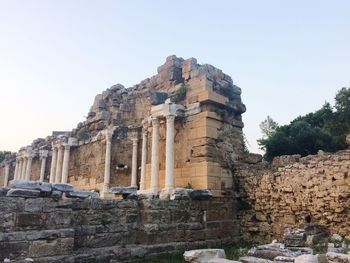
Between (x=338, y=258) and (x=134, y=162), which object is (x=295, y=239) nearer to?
(x=338, y=258)

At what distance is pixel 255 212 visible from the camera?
32.5 feet

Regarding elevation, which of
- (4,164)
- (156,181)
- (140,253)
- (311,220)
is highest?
(4,164)

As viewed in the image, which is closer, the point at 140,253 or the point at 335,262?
the point at 335,262

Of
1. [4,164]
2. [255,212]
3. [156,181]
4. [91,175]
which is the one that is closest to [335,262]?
[255,212]

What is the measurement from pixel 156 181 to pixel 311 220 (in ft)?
15.6

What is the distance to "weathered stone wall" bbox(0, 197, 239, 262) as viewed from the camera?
18.8 ft

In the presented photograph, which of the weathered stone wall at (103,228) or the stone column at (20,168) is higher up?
the stone column at (20,168)

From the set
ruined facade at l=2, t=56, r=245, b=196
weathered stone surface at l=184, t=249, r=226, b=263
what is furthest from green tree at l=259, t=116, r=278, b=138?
weathered stone surface at l=184, t=249, r=226, b=263

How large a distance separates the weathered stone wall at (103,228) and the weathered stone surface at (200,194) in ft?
0.44

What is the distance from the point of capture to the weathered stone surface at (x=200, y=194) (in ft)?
29.3

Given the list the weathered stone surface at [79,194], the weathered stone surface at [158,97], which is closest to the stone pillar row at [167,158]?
the weathered stone surface at [158,97]

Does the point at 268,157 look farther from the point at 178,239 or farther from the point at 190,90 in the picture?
the point at 178,239

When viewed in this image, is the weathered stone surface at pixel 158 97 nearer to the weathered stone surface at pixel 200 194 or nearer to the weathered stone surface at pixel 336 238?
the weathered stone surface at pixel 200 194

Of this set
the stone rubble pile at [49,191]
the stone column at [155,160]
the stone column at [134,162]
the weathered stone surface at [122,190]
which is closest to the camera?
the stone rubble pile at [49,191]
